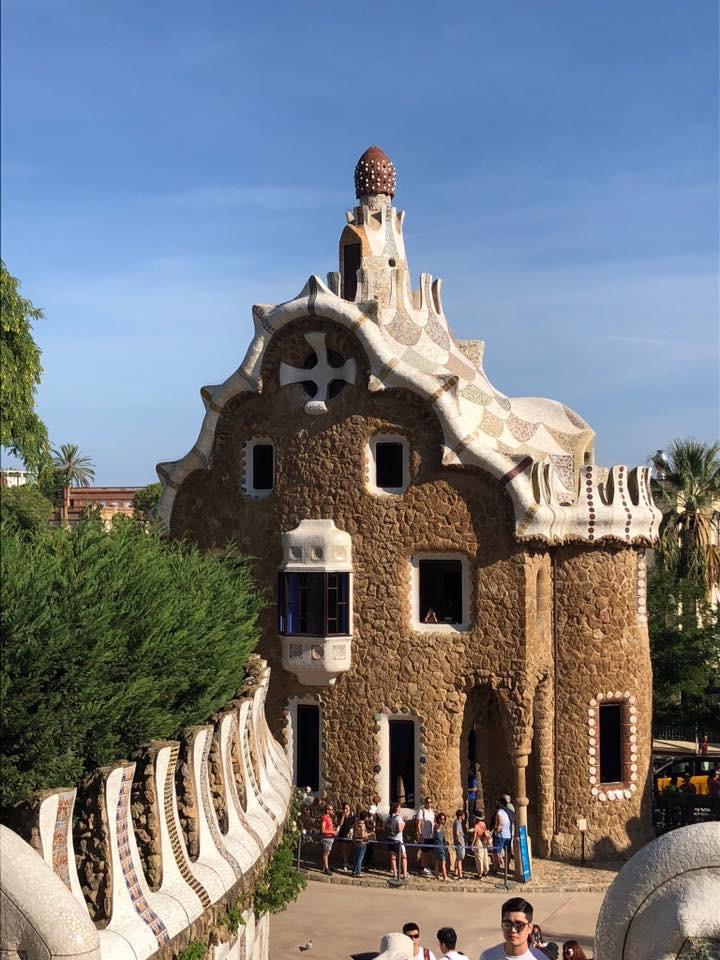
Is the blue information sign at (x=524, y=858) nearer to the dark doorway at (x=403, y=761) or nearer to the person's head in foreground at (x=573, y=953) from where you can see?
the dark doorway at (x=403, y=761)

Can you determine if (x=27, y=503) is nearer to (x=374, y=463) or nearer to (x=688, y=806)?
(x=374, y=463)

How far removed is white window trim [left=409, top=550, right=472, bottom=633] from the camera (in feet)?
63.5

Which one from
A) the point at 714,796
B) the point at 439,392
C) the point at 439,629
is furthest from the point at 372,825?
the point at 439,392

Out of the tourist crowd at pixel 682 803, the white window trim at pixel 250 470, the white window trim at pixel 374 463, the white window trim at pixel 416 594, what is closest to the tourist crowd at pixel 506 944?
the white window trim at pixel 416 594

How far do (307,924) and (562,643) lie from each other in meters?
6.44

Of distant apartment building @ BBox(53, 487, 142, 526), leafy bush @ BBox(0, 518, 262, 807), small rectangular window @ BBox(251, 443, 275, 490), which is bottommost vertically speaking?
leafy bush @ BBox(0, 518, 262, 807)

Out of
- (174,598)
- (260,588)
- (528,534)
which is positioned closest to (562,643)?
(528,534)

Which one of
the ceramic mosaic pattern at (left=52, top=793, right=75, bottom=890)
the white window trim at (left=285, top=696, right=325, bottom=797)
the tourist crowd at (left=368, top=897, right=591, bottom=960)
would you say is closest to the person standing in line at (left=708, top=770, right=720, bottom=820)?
the white window trim at (left=285, top=696, right=325, bottom=797)

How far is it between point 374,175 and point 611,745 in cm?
1132

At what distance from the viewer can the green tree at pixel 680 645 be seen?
2553cm

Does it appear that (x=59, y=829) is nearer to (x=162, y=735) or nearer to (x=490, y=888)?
(x=162, y=735)

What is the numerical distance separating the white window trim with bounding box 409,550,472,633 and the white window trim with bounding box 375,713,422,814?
4.77 feet

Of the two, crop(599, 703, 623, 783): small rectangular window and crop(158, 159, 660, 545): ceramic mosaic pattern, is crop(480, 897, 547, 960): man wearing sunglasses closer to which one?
crop(158, 159, 660, 545): ceramic mosaic pattern

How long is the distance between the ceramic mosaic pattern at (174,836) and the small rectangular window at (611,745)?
11829 millimetres
